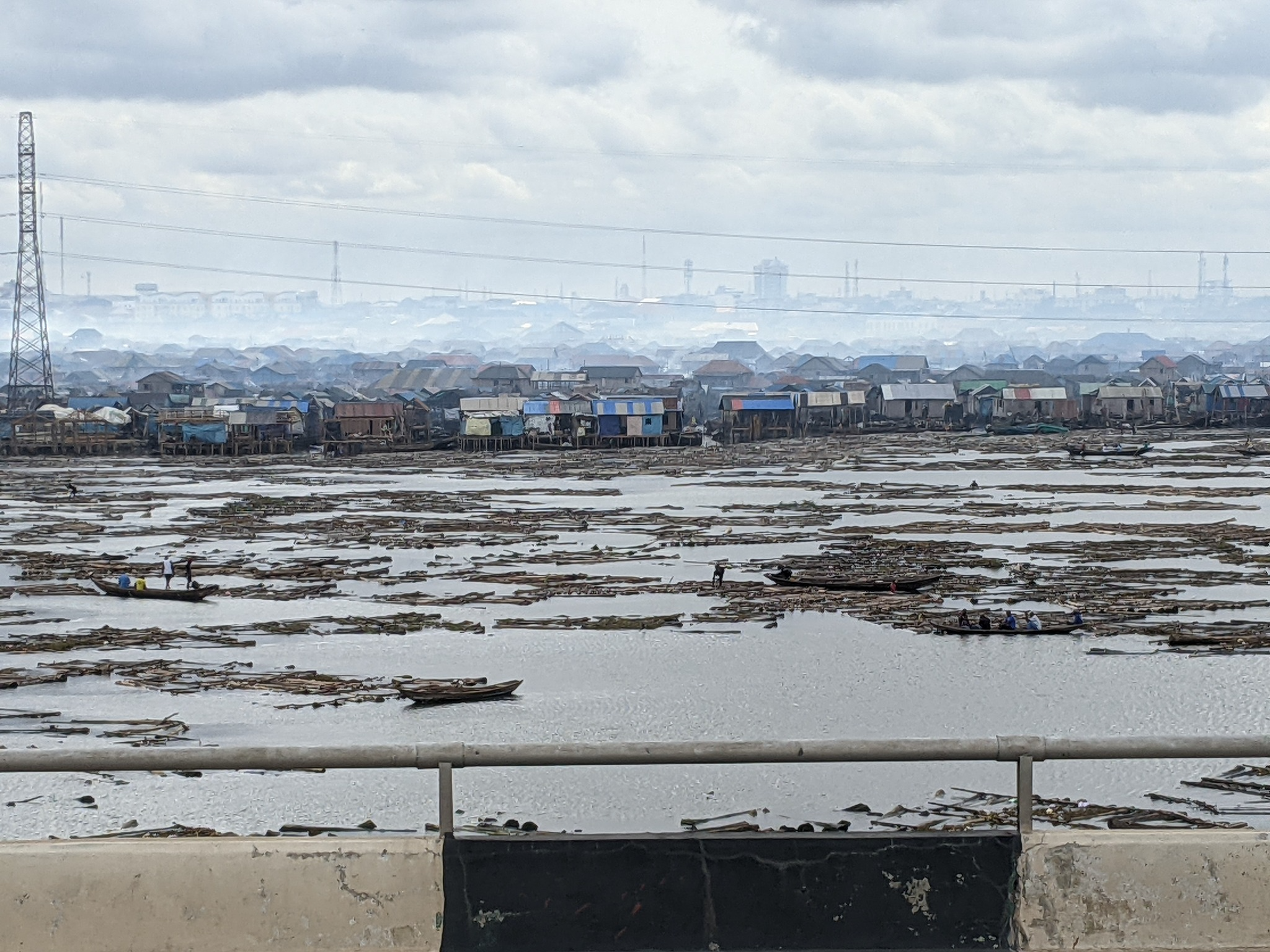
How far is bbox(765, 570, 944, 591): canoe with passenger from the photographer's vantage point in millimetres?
31094

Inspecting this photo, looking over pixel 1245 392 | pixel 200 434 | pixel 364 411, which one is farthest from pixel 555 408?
pixel 1245 392

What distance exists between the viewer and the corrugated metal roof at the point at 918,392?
93.2 m

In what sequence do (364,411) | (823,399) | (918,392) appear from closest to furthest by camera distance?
(364,411) → (823,399) → (918,392)

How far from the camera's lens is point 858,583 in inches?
1232

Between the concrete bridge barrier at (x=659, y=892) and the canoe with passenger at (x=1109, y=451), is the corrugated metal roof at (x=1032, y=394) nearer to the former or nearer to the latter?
the canoe with passenger at (x=1109, y=451)

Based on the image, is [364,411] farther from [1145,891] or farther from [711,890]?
[1145,891]

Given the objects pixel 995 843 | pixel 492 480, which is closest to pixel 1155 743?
pixel 995 843

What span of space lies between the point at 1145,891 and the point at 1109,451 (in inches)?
2704

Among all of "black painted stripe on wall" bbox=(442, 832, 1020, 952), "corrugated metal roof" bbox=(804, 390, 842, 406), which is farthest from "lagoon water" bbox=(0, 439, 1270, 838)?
"corrugated metal roof" bbox=(804, 390, 842, 406)

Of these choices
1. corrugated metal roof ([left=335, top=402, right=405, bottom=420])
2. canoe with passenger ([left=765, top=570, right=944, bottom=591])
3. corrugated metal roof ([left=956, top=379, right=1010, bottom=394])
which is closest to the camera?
canoe with passenger ([left=765, top=570, right=944, bottom=591])

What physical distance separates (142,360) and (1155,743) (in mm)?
197438

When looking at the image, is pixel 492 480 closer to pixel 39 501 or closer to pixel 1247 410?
pixel 39 501

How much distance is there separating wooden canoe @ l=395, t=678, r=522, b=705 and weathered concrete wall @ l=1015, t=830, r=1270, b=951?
17.7 metres

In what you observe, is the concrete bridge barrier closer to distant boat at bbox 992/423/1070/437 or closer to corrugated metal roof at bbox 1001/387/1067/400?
distant boat at bbox 992/423/1070/437
